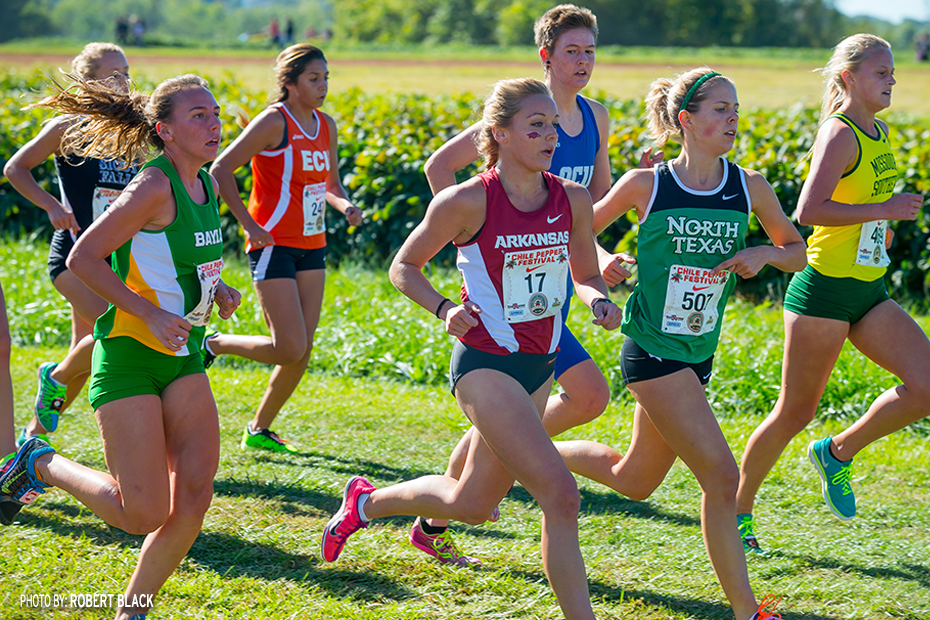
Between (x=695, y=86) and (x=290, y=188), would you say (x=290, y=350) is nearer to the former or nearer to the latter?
(x=290, y=188)

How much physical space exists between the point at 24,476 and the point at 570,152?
284 centimetres

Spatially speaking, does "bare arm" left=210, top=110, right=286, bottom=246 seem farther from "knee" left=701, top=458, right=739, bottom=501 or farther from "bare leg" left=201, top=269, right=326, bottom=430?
"knee" left=701, top=458, right=739, bottom=501

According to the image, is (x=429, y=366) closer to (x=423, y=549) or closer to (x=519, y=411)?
(x=423, y=549)

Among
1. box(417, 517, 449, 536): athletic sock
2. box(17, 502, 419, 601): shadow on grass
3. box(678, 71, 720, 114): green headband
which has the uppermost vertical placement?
box(678, 71, 720, 114): green headband

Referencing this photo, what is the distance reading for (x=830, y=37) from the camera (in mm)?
67375

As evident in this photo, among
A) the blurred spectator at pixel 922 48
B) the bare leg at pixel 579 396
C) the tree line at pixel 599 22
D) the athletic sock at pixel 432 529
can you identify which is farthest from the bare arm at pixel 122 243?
the tree line at pixel 599 22

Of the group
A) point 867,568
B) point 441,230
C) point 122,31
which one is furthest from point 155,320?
point 122,31

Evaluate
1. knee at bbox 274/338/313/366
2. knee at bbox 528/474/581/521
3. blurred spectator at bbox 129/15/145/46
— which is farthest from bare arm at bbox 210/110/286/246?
blurred spectator at bbox 129/15/145/46

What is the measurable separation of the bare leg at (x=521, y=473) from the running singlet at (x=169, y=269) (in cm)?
107

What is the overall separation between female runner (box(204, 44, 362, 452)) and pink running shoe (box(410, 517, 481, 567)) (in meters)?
1.66

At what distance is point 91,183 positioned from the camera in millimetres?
5324

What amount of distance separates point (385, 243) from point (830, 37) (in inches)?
2595

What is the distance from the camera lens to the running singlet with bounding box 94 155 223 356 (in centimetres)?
350

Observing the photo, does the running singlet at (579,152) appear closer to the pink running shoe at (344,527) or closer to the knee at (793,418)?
the knee at (793,418)
